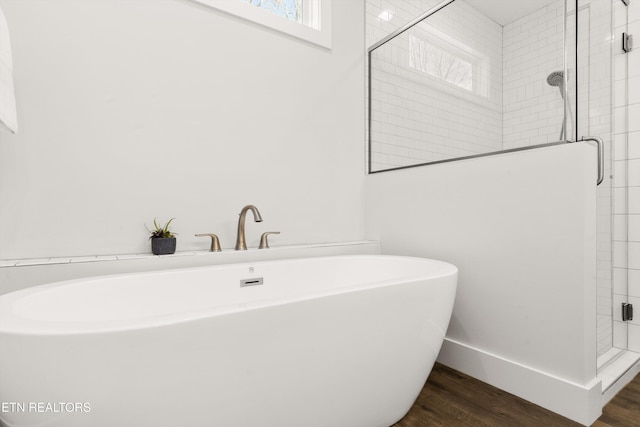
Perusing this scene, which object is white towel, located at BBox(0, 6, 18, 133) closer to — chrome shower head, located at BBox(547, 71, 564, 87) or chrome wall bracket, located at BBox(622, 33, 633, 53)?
chrome shower head, located at BBox(547, 71, 564, 87)

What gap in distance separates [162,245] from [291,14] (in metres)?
1.75

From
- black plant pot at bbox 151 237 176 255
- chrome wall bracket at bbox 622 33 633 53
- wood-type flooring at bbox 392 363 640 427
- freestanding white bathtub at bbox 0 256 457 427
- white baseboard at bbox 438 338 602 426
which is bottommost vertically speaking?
wood-type flooring at bbox 392 363 640 427

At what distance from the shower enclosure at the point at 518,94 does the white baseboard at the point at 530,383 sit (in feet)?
0.70

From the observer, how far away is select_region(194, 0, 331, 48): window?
6.29 feet

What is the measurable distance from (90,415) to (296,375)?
1.61 ft

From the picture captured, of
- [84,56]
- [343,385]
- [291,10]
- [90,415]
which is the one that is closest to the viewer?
[90,415]

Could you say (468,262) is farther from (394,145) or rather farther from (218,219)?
(218,219)

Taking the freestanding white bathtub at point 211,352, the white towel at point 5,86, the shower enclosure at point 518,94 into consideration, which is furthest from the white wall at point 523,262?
the white towel at point 5,86

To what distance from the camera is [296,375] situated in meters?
0.94

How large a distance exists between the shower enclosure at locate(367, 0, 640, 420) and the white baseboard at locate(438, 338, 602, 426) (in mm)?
215

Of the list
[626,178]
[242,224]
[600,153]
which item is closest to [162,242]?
[242,224]

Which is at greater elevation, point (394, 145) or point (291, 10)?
point (291, 10)

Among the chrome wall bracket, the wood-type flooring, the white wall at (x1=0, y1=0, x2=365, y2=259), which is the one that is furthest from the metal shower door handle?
the white wall at (x1=0, y1=0, x2=365, y2=259)

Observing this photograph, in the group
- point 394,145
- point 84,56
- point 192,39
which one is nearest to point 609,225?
point 394,145
